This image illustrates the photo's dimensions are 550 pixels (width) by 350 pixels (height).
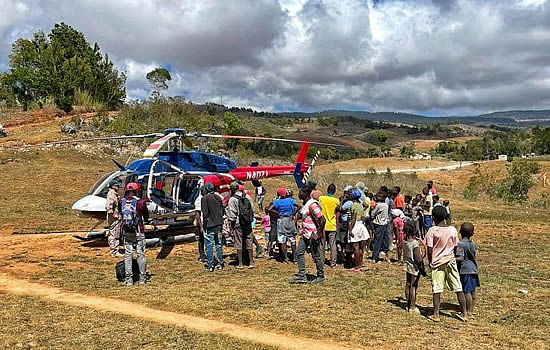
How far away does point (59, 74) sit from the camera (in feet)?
162

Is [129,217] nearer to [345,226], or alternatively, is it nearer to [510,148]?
[345,226]

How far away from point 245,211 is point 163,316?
3475 mm

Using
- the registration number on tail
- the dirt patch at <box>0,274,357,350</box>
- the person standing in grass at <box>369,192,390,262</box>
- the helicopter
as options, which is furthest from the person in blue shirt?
the registration number on tail

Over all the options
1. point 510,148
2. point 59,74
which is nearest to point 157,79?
point 59,74

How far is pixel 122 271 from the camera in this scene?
9.88 metres

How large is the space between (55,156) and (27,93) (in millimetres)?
25825

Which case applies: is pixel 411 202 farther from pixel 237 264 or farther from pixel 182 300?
pixel 182 300

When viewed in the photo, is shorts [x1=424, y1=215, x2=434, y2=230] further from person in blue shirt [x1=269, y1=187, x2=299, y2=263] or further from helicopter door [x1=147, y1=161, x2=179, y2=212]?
helicopter door [x1=147, y1=161, x2=179, y2=212]

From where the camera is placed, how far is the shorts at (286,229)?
1052cm

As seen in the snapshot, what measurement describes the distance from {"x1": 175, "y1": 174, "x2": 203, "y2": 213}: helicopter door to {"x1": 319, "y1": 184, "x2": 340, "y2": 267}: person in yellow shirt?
4.42m

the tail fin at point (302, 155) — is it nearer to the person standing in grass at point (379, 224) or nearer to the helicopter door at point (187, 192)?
the helicopter door at point (187, 192)

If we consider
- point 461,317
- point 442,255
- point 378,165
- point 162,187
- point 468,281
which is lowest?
point 378,165

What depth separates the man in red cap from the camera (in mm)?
9500

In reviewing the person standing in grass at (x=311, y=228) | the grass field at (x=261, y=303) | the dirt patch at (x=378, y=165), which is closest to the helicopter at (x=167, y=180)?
the grass field at (x=261, y=303)
